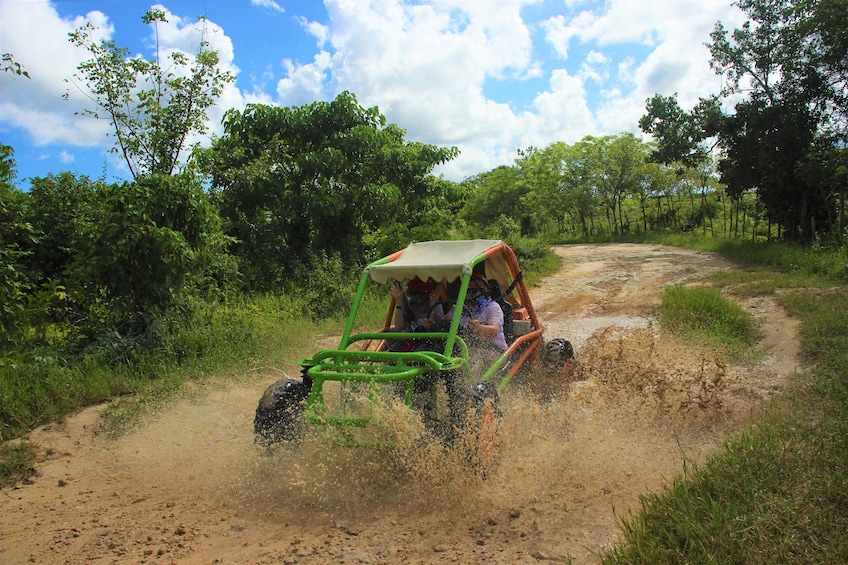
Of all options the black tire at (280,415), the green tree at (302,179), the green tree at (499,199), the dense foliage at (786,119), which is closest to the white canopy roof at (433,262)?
the black tire at (280,415)

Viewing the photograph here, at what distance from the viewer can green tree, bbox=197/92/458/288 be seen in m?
11.2

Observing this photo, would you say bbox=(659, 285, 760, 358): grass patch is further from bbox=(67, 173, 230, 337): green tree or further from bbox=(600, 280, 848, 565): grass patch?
bbox=(67, 173, 230, 337): green tree

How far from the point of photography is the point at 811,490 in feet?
9.92

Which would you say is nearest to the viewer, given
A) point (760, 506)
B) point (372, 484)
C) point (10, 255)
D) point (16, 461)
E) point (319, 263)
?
point (760, 506)

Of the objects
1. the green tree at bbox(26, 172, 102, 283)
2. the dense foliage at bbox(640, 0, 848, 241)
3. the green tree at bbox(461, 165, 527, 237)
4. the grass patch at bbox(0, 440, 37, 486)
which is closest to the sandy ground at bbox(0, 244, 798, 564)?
the grass patch at bbox(0, 440, 37, 486)

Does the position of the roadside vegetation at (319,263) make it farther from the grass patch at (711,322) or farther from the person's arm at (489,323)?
the person's arm at (489,323)

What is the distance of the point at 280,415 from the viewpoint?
4363mm

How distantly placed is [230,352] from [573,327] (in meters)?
5.18

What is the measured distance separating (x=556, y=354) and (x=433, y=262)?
1.95 meters

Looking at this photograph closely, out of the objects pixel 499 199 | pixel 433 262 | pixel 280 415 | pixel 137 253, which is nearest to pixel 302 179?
pixel 137 253

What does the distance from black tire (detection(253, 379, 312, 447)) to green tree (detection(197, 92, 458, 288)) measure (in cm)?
701

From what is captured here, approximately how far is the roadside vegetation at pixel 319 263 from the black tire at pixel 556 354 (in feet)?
6.81

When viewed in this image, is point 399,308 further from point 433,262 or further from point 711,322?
point 711,322

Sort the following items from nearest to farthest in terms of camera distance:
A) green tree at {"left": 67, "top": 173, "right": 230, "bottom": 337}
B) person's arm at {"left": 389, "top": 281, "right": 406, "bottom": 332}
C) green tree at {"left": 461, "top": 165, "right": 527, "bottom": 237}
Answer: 1. person's arm at {"left": 389, "top": 281, "right": 406, "bottom": 332}
2. green tree at {"left": 67, "top": 173, "right": 230, "bottom": 337}
3. green tree at {"left": 461, "top": 165, "right": 527, "bottom": 237}
